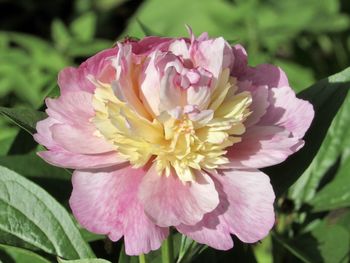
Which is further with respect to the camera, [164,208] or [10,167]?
[10,167]

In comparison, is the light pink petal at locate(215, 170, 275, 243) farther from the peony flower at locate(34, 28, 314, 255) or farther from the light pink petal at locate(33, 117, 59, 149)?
the light pink petal at locate(33, 117, 59, 149)

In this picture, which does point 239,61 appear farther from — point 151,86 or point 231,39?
point 231,39

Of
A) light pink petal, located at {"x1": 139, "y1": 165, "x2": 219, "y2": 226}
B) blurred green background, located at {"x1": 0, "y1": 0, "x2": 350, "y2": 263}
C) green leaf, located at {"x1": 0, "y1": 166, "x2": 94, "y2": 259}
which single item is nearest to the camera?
light pink petal, located at {"x1": 139, "y1": 165, "x2": 219, "y2": 226}

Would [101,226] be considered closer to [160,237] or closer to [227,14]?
[160,237]

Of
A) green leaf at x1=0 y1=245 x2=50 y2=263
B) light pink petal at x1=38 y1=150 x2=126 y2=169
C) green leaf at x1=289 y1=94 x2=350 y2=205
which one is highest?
light pink petal at x1=38 y1=150 x2=126 y2=169

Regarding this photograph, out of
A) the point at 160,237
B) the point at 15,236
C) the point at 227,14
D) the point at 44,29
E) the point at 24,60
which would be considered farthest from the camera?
the point at 44,29

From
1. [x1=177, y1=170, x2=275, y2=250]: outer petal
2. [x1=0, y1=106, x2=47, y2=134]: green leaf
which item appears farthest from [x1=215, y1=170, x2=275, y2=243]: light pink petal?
[x1=0, y1=106, x2=47, y2=134]: green leaf

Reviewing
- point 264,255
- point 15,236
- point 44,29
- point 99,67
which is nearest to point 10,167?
point 15,236

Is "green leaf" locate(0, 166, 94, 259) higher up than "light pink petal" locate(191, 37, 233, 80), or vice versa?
"light pink petal" locate(191, 37, 233, 80)
